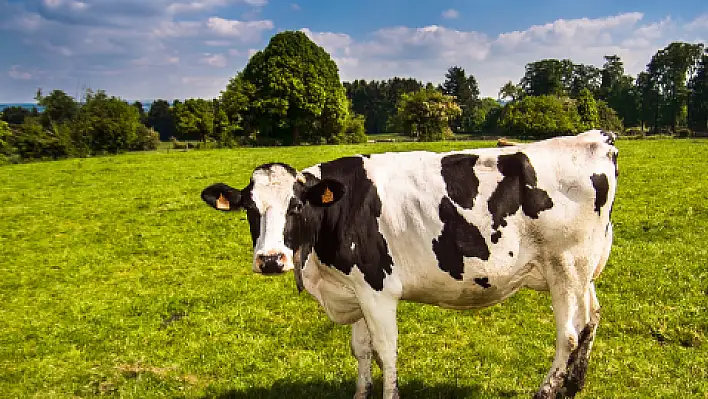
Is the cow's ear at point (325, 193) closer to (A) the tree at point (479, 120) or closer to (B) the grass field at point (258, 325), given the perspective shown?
(B) the grass field at point (258, 325)

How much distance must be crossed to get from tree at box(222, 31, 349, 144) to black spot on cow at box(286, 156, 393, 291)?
131 ft

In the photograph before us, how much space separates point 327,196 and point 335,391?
2.74 meters

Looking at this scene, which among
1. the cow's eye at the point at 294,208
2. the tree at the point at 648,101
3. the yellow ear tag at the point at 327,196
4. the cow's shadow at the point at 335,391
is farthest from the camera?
the tree at the point at 648,101

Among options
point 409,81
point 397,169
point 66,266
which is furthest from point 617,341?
point 409,81

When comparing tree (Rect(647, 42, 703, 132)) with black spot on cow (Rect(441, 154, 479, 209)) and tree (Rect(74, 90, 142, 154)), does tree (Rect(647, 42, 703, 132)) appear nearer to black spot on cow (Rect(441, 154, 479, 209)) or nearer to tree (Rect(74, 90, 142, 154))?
tree (Rect(74, 90, 142, 154))

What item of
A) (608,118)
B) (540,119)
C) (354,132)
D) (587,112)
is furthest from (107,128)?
(608,118)

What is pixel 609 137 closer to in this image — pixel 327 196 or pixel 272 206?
pixel 327 196

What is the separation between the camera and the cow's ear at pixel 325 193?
13.8 ft

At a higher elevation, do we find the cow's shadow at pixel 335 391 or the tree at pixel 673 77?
the tree at pixel 673 77

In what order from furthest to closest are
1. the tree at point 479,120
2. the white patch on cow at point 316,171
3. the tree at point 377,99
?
the tree at point 377,99 → the tree at point 479,120 → the white patch on cow at point 316,171

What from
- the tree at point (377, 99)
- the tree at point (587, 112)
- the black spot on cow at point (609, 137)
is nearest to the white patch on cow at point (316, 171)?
the black spot on cow at point (609, 137)

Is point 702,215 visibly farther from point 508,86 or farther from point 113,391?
point 508,86

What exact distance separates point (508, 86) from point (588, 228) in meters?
89.8

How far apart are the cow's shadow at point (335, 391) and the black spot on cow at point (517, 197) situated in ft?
7.37
